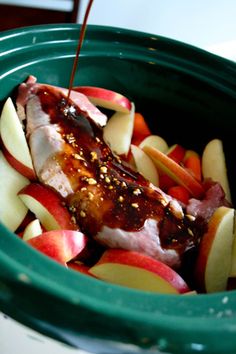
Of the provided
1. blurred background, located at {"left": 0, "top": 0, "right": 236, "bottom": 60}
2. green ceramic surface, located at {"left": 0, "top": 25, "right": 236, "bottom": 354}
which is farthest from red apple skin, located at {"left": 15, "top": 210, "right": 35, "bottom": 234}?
blurred background, located at {"left": 0, "top": 0, "right": 236, "bottom": 60}

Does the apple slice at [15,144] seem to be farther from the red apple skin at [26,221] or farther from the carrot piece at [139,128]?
the carrot piece at [139,128]

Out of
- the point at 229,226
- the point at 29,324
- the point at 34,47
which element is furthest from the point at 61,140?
the point at 29,324

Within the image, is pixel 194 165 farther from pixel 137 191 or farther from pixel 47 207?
pixel 47 207

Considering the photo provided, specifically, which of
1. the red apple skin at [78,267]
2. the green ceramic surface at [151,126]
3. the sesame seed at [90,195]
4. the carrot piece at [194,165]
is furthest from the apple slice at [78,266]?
the carrot piece at [194,165]

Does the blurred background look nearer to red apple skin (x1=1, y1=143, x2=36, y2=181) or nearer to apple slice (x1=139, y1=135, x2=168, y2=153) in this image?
apple slice (x1=139, y1=135, x2=168, y2=153)

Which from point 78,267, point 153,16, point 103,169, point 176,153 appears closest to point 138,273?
point 78,267

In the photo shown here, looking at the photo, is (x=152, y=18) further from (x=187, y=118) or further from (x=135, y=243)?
(x=135, y=243)
